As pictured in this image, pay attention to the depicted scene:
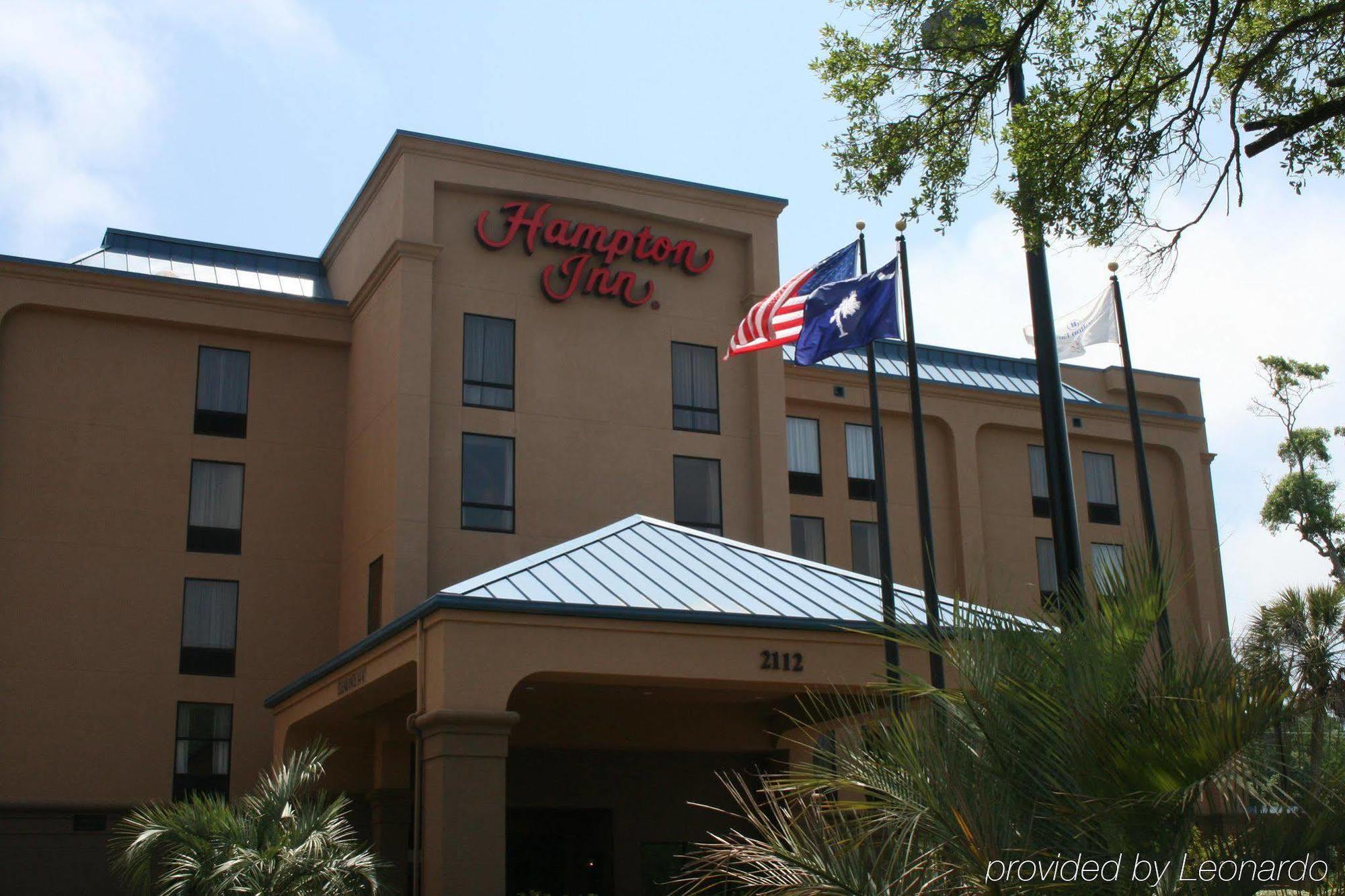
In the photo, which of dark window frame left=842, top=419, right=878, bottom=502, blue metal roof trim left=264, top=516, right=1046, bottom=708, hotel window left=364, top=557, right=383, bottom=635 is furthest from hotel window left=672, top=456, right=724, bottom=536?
blue metal roof trim left=264, top=516, right=1046, bottom=708

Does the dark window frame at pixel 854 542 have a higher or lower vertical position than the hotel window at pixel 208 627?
higher

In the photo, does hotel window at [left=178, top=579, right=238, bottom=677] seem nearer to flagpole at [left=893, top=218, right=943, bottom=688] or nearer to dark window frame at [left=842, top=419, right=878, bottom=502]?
dark window frame at [left=842, top=419, right=878, bottom=502]

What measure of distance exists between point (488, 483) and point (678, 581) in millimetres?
10681

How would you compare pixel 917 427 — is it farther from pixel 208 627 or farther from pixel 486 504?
pixel 208 627

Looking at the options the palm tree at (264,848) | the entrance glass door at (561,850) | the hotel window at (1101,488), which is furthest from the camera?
the hotel window at (1101,488)

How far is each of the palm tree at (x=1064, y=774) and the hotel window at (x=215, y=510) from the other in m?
25.8

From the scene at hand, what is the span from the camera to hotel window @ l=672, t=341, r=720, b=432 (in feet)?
107

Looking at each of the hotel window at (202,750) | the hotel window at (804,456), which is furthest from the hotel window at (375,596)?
the hotel window at (804,456)

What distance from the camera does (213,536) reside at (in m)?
31.9

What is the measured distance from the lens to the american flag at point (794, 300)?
20562 millimetres

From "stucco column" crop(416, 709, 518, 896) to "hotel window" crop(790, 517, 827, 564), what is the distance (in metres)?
21.0

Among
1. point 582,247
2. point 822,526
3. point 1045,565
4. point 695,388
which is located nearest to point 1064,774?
point 695,388

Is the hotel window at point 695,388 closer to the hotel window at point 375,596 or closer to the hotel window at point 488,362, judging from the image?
the hotel window at point 488,362

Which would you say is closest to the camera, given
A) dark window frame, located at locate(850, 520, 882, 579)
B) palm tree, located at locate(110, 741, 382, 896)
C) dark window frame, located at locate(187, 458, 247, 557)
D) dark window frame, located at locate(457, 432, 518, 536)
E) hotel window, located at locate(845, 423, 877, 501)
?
palm tree, located at locate(110, 741, 382, 896)
